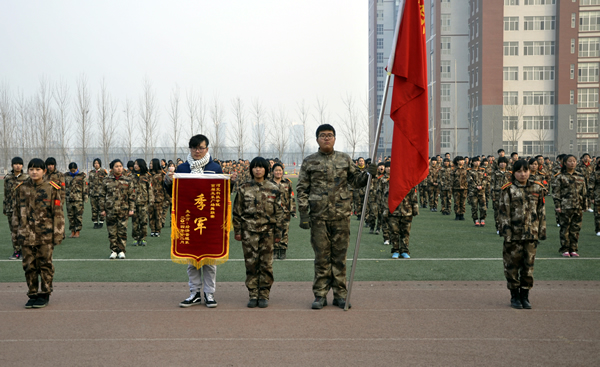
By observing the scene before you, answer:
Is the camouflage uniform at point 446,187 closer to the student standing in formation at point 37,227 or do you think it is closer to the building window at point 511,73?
the student standing in formation at point 37,227

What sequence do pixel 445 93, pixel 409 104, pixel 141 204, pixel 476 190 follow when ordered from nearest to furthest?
pixel 409 104, pixel 141 204, pixel 476 190, pixel 445 93

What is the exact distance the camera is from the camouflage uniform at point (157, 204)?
14773 mm

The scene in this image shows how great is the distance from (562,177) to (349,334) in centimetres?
779

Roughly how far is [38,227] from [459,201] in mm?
Result: 14108

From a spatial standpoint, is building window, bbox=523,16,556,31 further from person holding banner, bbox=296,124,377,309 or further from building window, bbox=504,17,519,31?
person holding banner, bbox=296,124,377,309

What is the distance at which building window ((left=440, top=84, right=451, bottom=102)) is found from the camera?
66.4 meters

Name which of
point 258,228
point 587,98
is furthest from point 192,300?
point 587,98

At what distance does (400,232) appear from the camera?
10867 millimetres

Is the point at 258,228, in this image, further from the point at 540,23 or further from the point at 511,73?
the point at 540,23

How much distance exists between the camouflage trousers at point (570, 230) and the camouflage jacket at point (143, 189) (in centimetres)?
903

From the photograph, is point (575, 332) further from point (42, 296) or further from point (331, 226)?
point (42, 296)

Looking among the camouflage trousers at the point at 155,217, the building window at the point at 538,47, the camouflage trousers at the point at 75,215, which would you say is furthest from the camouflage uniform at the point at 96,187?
→ the building window at the point at 538,47

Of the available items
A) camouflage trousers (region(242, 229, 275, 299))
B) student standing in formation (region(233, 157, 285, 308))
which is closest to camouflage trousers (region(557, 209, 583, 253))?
student standing in formation (region(233, 157, 285, 308))

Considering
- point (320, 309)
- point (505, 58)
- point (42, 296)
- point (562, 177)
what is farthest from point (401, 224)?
point (505, 58)
